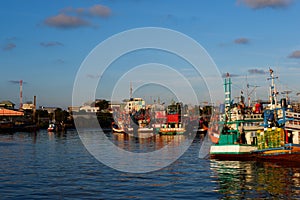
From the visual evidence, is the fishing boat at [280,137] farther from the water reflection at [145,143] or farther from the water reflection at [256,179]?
the water reflection at [145,143]

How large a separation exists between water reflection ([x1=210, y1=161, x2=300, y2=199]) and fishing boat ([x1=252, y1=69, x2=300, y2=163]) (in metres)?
1.67

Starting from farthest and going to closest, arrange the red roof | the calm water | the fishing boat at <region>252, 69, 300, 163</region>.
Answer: the red roof < the fishing boat at <region>252, 69, 300, 163</region> < the calm water

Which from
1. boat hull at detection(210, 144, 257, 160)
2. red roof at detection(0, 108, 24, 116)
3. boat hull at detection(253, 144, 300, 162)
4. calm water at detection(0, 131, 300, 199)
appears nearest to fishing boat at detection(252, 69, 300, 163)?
boat hull at detection(253, 144, 300, 162)

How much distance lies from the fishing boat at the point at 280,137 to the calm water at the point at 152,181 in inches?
84.6

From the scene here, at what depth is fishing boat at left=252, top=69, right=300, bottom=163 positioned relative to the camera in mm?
45031

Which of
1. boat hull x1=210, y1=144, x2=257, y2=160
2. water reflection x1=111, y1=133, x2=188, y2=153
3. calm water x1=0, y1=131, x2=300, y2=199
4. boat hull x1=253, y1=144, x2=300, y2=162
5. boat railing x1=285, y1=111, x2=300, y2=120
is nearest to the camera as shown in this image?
calm water x1=0, y1=131, x2=300, y2=199

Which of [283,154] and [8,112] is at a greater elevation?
[8,112]

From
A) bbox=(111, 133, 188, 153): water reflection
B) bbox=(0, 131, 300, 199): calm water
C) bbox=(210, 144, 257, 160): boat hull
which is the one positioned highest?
bbox=(210, 144, 257, 160): boat hull

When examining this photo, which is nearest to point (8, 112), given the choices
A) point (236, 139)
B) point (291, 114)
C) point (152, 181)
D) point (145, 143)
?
point (145, 143)

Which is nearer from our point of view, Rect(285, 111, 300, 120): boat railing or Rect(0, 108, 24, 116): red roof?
Rect(285, 111, 300, 120): boat railing

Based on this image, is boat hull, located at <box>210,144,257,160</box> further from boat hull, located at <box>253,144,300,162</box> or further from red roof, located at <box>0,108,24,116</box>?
red roof, located at <box>0,108,24,116</box>

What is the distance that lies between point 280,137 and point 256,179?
13507 millimetres

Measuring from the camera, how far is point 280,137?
4681 centimetres

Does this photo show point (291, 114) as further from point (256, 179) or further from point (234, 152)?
point (256, 179)
